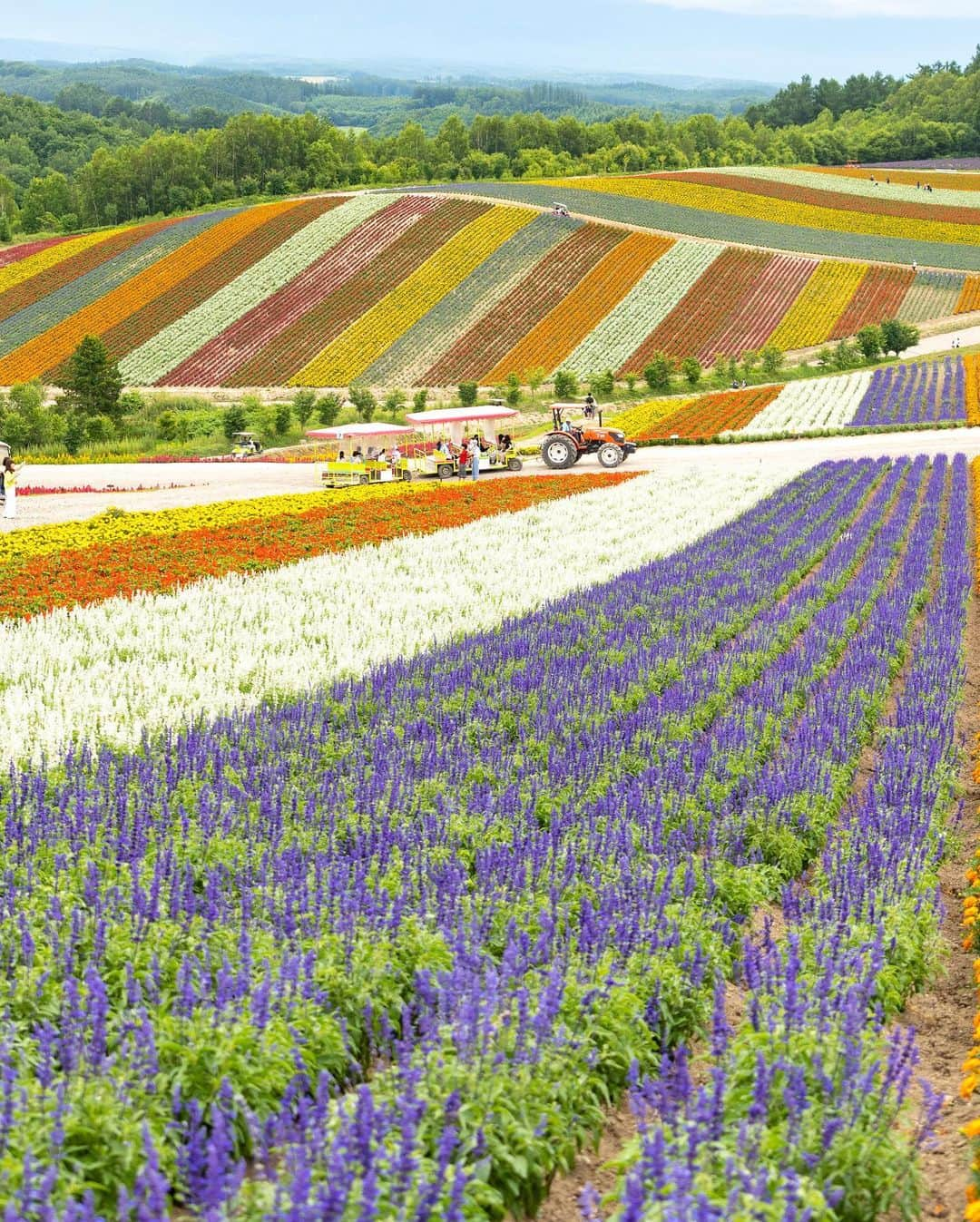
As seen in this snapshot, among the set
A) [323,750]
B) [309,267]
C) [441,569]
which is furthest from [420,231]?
[323,750]

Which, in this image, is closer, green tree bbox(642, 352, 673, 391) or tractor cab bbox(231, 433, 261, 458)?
tractor cab bbox(231, 433, 261, 458)

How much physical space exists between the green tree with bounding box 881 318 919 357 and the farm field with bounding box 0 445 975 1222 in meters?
59.7

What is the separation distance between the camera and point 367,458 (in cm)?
4050

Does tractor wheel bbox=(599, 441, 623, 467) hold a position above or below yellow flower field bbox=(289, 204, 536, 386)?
below

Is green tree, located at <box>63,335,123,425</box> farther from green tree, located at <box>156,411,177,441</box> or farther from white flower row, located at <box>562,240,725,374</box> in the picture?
white flower row, located at <box>562,240,725,374</box>

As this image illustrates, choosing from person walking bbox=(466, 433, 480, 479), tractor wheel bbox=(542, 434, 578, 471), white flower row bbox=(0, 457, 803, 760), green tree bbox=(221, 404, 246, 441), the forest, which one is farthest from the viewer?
the forest

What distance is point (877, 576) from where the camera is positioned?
837 inches

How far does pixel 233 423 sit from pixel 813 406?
2483 cm

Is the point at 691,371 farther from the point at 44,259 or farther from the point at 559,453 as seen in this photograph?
the point at 44,259

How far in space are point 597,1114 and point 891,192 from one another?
412ft

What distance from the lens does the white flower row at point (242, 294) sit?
244 ft

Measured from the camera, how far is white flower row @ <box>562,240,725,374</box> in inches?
2813

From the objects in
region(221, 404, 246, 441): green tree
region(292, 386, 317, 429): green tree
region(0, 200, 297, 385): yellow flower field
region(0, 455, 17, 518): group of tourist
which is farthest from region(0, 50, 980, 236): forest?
region(0, 455, 17, 518): group of tourist

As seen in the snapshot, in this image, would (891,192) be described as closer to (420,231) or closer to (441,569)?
(420,231)
